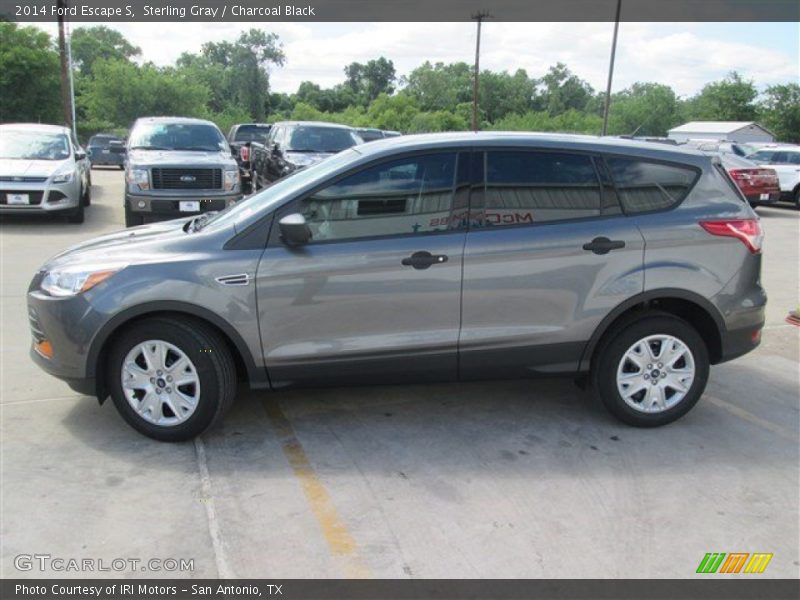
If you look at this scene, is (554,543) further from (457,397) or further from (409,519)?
(457,397)

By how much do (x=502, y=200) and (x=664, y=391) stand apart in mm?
1592

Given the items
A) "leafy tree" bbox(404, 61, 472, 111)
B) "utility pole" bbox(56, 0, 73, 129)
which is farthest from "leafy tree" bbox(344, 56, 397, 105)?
"utility pole" bbox(56, 0, 73, 129)

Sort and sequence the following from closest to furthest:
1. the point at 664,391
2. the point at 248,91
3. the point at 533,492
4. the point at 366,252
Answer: the point at 533,492 → the point at 366,252 → the point at 664,391 → the point at 248,91

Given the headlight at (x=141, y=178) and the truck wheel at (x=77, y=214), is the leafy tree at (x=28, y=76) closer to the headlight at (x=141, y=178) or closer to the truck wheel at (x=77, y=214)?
the truck wheel at (x=77, y=214)

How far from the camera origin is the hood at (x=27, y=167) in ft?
38.6

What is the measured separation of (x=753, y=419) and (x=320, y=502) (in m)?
3.05

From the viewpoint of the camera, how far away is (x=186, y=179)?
36.2ft

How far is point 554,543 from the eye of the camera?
325 cm

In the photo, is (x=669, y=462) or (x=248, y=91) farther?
(x=248, y=91)

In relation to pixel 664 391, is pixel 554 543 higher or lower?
lower

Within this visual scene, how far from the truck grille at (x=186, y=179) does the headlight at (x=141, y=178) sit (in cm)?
10

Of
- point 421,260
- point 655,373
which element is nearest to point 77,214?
point 421,260
